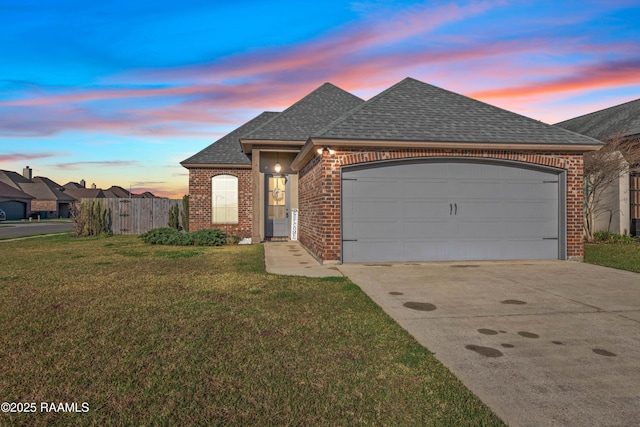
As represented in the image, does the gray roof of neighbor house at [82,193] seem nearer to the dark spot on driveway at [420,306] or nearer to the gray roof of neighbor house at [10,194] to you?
the gray roof of neighbor house at [10,194]

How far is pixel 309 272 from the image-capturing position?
27.6 feet

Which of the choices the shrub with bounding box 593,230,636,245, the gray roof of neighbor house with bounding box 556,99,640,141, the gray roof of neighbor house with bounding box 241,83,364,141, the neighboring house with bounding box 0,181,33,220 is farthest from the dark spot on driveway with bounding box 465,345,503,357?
the neighboring house with bounding box 0,181,33,220

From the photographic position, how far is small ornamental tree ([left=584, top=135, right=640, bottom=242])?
14797mm

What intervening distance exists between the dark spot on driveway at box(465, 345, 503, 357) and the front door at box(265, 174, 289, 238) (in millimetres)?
12286

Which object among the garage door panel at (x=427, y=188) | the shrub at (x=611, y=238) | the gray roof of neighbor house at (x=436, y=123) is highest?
the gray roof of neighbor house at (x=436, y=123)

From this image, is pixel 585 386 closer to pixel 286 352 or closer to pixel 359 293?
pixel 286 352

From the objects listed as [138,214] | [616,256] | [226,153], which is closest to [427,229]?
[616,256]

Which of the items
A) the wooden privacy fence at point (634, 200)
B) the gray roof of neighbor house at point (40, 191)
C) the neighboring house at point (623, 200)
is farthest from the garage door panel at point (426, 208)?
the gray roof of neighbor house at point (40, 191)

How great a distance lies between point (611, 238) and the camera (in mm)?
14961

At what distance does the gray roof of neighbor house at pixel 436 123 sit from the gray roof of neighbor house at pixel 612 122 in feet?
26.0

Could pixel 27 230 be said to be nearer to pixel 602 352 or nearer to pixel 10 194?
pixel 10 194

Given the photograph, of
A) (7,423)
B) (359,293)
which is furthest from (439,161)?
(7,423)

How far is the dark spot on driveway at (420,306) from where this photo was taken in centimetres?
552

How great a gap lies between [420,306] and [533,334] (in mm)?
1567
